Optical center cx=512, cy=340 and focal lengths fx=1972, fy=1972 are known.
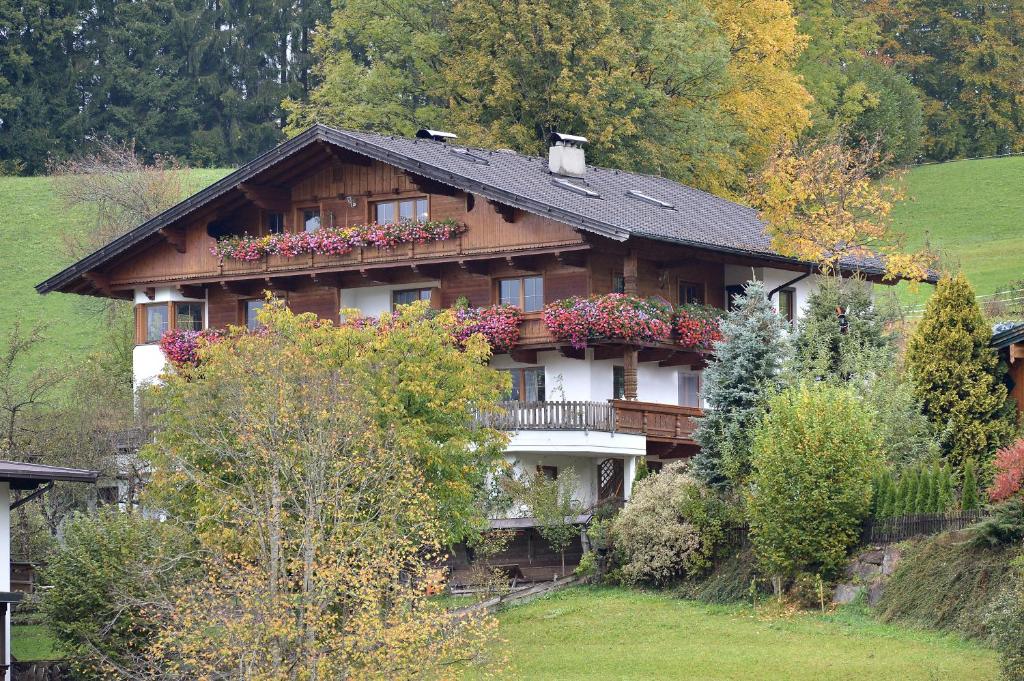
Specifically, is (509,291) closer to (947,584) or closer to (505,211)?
(505,211)

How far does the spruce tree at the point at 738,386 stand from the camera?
129 ft

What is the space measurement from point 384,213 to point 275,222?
344 centimetres

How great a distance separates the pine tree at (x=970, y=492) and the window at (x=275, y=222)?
76.5ft

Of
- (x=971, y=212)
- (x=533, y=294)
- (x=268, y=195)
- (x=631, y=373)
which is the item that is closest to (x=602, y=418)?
(x=631, y=373)

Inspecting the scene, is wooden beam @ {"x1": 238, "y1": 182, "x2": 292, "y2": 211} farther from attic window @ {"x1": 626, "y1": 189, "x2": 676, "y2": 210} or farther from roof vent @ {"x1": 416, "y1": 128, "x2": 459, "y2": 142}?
attic window @ {"x1": 626, "y1": 189, "x2": 676, "y2": 210}

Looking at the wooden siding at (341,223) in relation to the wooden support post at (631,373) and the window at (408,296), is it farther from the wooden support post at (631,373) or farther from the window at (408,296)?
the wooden support post at (631,373)

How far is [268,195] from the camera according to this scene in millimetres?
51781

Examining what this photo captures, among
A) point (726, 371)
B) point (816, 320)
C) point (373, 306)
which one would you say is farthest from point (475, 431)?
point (373, 306)

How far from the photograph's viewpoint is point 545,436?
45.1 m

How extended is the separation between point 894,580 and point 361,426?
9.50 metres

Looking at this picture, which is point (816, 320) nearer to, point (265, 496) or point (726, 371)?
point (726, 371)

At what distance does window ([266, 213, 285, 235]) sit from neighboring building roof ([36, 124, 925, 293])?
1.78 m

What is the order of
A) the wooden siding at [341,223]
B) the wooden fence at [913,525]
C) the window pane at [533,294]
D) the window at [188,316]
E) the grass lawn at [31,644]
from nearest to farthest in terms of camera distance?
the wooden fence at [913,525], the grass lawn at [31,644], the wooden siding at [341,223], the window pane at [533,294], the window at [188,316]

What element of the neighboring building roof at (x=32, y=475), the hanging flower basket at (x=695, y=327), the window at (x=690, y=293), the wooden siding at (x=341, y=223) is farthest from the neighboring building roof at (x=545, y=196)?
the neighboring building roof at (x=32, y=475)
